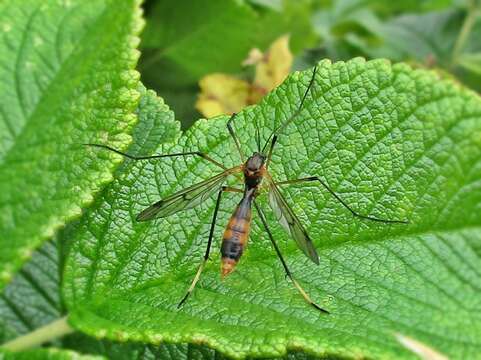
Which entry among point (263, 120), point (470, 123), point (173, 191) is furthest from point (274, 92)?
point (470, 123)

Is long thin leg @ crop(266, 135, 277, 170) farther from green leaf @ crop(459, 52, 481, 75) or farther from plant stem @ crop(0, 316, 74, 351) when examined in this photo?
green leaf @ crop(459, 52, 481, 75)

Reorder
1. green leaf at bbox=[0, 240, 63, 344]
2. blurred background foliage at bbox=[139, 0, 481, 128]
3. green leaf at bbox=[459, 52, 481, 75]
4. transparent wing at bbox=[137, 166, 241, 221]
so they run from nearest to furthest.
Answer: transparent wing at bbox=[137, 166, 241, 221] < green leaf at bbox=[0, 240, 63, 344] < blurred background foliage at bbox=[139, 0, 481, 128] < green leaf at bbox=[459, 52, 481, 75]

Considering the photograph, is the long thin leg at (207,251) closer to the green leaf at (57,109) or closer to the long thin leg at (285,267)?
the long thin leg at (285,267)

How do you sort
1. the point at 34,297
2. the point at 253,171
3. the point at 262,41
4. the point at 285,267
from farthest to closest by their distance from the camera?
the point at 262,41 → the point at 34,297 → the point at 253,171 → the point at 285,267

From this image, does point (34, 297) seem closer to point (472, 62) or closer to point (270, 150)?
point (270, 150)

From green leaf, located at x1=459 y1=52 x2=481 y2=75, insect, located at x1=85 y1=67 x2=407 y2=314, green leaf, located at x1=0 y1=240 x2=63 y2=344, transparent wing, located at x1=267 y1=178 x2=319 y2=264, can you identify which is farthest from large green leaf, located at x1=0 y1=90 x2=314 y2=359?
green leaf, located at x1=459 y1=52 x2=481 y2=75

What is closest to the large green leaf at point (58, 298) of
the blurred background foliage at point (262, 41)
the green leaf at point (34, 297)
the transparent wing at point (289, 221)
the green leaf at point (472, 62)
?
the green leaf at point (34, 297)

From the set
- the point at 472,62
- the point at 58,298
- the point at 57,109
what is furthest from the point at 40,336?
the point at 472,62
